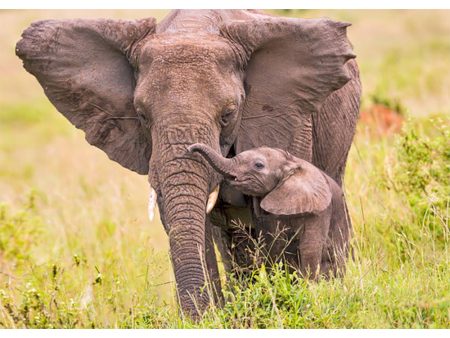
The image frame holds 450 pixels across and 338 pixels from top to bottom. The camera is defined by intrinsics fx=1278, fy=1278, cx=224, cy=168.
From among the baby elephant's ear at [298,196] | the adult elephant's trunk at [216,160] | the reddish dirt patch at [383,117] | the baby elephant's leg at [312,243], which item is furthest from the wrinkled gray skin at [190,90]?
the reddish dirt patch at [383,117]

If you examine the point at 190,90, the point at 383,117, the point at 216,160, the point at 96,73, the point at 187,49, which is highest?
the point at 187,49

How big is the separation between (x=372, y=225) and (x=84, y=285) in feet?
6.58

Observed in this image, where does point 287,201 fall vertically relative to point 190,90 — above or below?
below

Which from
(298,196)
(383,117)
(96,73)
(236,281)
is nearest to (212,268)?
(236,281)

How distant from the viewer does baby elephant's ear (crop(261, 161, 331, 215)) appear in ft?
22.2

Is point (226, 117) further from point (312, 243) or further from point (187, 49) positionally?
point (312, 243)

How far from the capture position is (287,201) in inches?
267

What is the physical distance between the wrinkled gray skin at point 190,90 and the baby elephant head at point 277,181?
0.15 m

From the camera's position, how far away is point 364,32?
24828 millimetres

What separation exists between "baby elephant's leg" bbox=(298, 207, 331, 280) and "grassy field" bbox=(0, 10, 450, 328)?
100mm

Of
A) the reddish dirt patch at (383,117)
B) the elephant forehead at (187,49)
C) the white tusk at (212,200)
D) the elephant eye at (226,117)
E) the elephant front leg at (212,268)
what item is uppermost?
the elephant forehead at (187,49)

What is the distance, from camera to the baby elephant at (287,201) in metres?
6.71

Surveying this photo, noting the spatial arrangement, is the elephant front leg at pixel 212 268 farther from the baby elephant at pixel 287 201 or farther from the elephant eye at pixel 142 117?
the elephant eye at pixel 142 117

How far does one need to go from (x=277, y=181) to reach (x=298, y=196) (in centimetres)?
16
